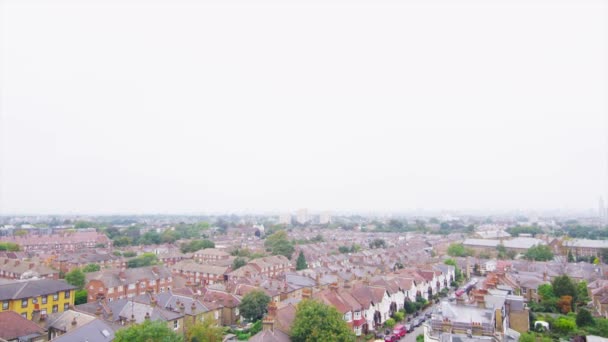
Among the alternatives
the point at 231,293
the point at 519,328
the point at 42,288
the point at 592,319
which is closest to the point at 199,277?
the point at 231,293

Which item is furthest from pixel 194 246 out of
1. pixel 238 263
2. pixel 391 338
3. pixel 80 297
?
pixel 391 338

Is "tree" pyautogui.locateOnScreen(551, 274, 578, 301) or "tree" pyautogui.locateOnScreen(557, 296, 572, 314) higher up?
"tree" pyautogui.locateOnScreen(551, 274, 578, 301)

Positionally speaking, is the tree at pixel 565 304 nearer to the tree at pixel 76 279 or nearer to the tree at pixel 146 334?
the tree at pixel 146 334

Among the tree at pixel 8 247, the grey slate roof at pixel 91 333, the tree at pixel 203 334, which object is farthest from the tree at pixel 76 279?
the tree at pixel 8 247

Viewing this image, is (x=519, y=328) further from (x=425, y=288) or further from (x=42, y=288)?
(x=42, y=288)

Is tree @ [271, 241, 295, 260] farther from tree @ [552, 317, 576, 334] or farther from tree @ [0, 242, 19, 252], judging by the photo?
tree @ [0, 242, 19, 252]

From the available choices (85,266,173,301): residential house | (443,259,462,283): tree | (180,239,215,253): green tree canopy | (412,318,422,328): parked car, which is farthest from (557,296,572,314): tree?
(180,239,215,253): green tree canopy
